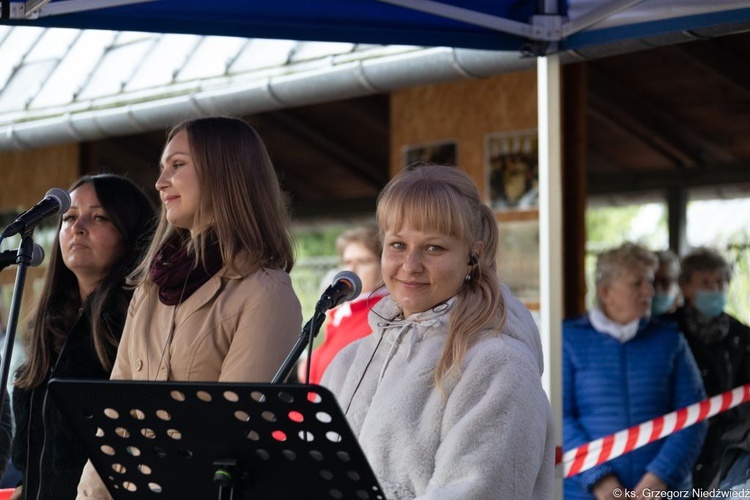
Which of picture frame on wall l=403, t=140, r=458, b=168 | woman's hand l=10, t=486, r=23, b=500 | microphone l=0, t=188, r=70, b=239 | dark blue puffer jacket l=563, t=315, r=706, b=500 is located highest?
picture frame on wall l=403, t=140, r=458, b=168

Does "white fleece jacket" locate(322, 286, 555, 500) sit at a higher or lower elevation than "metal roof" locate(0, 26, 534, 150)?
lower

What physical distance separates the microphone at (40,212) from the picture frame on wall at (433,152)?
14.3 ft

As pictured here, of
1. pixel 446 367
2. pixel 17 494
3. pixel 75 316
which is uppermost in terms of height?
pixel 75 316

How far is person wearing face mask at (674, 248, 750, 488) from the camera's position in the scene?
543cm

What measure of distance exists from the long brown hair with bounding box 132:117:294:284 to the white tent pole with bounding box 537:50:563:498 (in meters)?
1.50

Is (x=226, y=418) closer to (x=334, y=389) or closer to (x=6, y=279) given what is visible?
(x=334, y=389)

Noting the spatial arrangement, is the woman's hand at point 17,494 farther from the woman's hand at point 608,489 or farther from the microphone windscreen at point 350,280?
the woman's hand at point 608,489

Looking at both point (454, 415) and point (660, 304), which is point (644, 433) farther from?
point (454, 415)

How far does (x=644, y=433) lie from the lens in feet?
17.1

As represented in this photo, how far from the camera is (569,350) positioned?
5.52 metres

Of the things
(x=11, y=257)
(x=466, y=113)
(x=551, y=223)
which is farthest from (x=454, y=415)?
(x=466, y=113)

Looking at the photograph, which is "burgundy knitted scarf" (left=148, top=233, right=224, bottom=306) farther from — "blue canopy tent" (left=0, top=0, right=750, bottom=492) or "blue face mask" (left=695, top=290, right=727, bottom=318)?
"blue face mask" (left=695, top=290, right=727, bottom=318)

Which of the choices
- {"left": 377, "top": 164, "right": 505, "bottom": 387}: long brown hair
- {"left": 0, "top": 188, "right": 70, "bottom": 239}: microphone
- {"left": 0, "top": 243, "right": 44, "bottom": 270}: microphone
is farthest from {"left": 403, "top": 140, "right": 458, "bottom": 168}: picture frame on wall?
{"left": 377, "top": 164, "right": 505, "bottom": 387}: long brown hair

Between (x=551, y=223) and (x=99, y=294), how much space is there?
6.03ft
